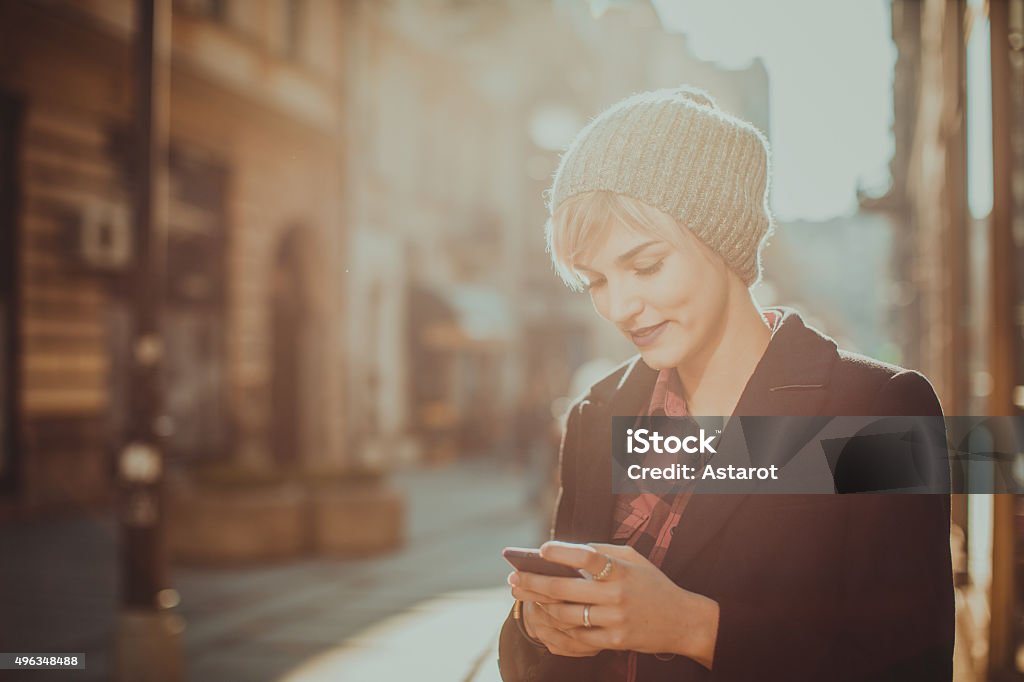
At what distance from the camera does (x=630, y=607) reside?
1.81 metres

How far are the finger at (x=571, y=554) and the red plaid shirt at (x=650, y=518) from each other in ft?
0.64

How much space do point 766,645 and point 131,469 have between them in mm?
4143

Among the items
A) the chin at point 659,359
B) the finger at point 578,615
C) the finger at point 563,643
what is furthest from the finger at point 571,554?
the chin at point 659,359

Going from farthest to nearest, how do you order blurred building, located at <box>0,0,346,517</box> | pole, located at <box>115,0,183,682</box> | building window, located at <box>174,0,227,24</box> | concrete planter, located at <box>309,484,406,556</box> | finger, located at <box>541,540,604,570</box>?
blurred building, located at <box>0,0,346,517</box> → concrete planter, located at <box>309,484,406,556</box> → building window, located at <box>174,0,227,24</box> → pole, located at <box>115,0,183,682</box> → finger, located at <box>541,540,604,570</box>

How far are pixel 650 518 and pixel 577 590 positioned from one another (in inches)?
9.9

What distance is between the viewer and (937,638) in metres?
1.78

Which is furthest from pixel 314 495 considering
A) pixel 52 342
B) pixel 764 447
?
pixel 764 447

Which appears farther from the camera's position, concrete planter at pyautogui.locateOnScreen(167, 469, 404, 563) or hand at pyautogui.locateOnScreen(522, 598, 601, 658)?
concrete planter at pyautogui.locateOnScreen(167, 469, 404, 563)

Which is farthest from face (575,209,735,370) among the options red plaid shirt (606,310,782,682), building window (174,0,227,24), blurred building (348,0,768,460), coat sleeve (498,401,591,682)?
building window (174,0,227,24)

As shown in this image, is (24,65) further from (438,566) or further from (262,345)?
(438,566)

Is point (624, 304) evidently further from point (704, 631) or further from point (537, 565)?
point (704, 631)

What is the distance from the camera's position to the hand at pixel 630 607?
5.93 feet

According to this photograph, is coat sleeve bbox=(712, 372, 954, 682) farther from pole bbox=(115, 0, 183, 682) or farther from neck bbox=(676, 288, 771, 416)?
pole bbox=(115, 0, 183, 682)

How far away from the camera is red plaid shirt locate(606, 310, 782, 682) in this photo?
1946mm
